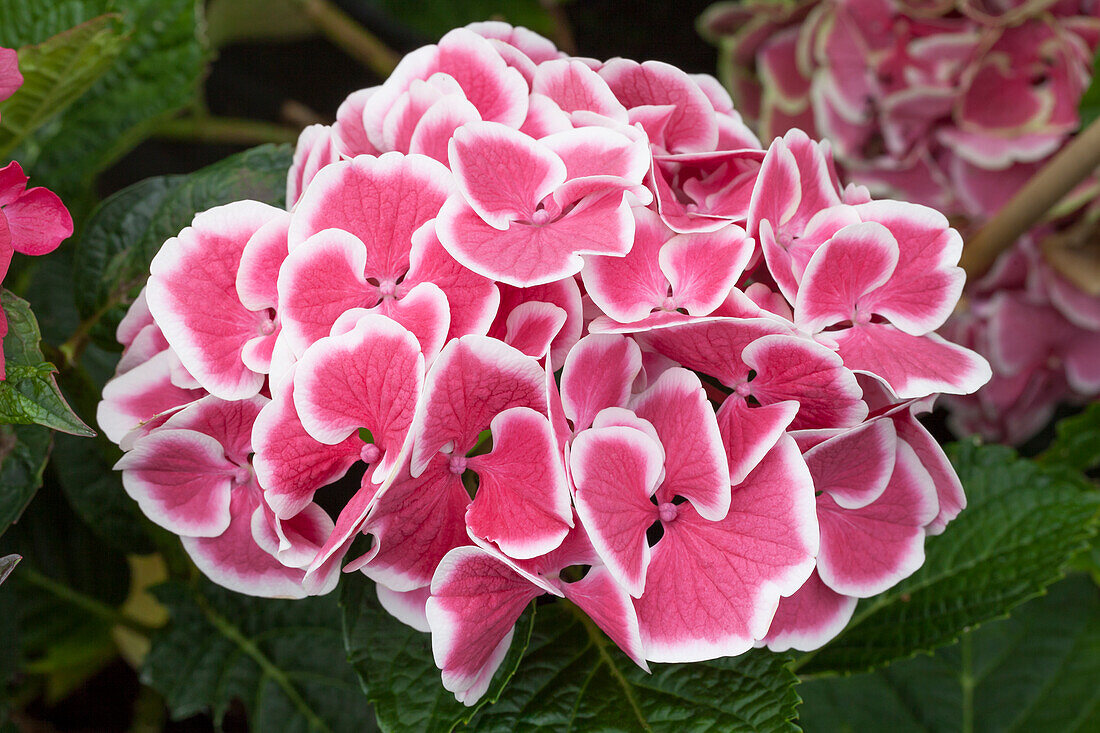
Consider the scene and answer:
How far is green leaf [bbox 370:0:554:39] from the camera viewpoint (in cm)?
128

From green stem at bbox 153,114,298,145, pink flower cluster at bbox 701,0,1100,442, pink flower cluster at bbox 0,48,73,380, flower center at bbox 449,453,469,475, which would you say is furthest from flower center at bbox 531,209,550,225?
green stem at bbox 153,114,298,145

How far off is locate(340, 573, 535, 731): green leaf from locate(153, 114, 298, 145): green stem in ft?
2.62

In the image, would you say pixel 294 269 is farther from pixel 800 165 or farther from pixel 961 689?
pixel 961 689

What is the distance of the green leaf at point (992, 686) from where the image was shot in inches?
30.6

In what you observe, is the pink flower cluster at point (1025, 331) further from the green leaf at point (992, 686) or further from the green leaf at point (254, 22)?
the green leaf at point (254, 22)

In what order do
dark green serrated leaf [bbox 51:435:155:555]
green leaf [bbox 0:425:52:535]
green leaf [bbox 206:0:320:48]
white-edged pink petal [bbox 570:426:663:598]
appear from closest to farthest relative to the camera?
white-edged pink petal [bbox 570:426:663:598] → green leaf [bbox 0:425:52:535] → dark green serrated leaf [bbox 51:435:155:555] → green leaf [bbox 206:0:320:48]

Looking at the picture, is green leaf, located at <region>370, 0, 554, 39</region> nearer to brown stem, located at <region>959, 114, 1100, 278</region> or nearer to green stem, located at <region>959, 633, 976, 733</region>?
brown stem, located at <region>959, 114, 1100, 278</region>

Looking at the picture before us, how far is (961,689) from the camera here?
31.1 inches

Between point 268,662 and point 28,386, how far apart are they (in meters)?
0.32

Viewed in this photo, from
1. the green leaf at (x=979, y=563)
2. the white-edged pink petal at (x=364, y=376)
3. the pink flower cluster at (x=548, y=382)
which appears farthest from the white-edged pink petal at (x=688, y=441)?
the green leaf at (x=979, y=563)

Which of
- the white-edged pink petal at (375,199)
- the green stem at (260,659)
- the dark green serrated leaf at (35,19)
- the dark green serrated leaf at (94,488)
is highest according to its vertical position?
the white-edged pink petal at (375,199)

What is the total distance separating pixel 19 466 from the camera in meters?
0.50

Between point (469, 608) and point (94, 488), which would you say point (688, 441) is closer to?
point (469, 608)

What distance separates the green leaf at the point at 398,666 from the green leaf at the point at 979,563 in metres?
0.23
